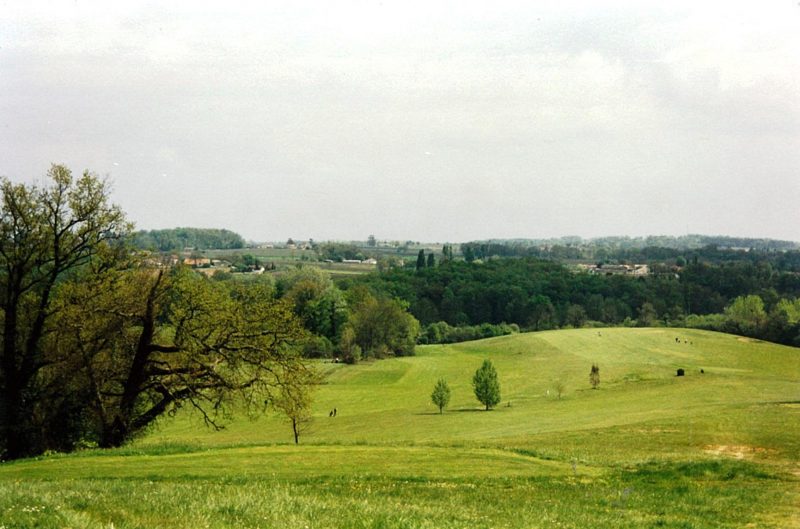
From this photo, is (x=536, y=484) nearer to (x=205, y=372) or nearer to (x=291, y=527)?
(x=291, y=527)

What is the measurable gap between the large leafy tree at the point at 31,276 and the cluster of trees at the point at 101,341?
4cm

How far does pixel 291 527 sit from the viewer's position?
10.4 meters

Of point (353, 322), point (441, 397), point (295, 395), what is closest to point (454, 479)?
point (295, 395)

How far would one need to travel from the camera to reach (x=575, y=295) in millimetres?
184625

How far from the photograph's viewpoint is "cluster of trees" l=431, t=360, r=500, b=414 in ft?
232

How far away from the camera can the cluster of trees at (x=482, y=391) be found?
70.8 meters

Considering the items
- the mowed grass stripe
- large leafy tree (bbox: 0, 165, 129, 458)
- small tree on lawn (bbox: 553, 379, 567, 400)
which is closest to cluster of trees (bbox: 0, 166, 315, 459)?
large leafy tree (bbox: 0, 165, 129, 458)

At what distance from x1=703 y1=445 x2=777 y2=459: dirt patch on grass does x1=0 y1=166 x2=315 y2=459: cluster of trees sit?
20212 mm

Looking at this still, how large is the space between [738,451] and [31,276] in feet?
111

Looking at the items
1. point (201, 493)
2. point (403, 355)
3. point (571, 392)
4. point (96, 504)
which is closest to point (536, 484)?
point (201, 493)

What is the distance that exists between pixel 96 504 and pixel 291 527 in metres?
3.86

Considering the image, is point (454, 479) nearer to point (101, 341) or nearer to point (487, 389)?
point (101, 341)

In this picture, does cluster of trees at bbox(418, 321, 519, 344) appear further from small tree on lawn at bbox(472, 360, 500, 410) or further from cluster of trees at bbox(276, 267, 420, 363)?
small tree on lawn at bbox(472, 360, 500, 410)

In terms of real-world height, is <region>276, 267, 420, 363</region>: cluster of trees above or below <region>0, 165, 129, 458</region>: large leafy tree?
below
